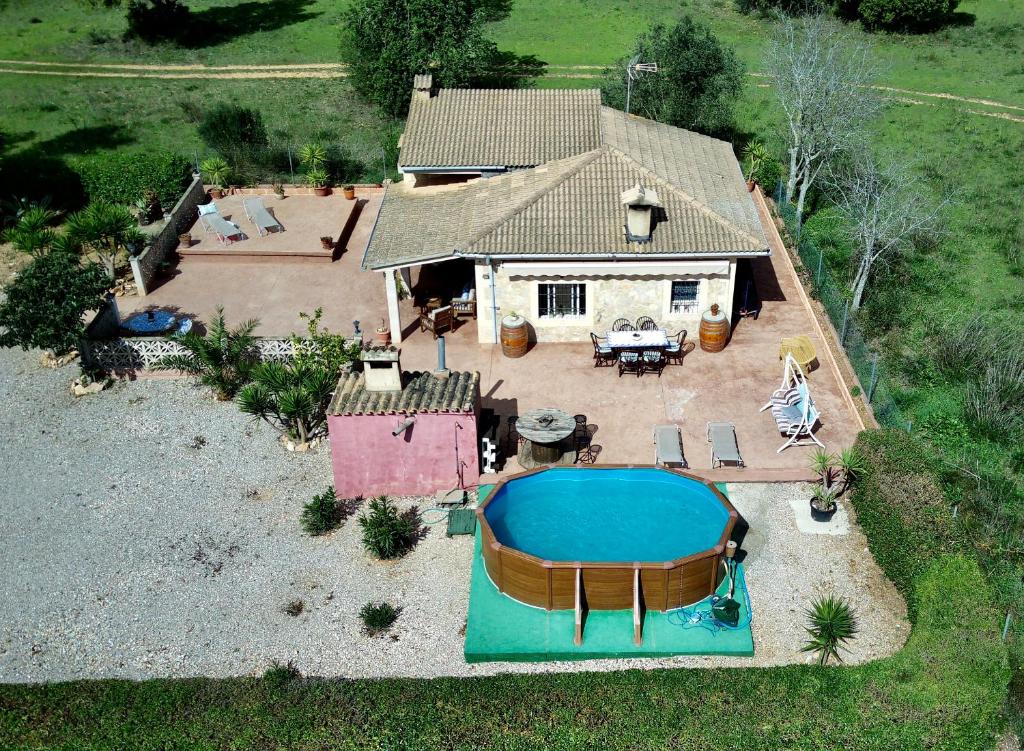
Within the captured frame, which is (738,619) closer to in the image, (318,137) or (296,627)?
(296,627)

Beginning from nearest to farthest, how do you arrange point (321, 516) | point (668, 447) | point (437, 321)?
point (321, 516) < point (668, 447) < point (437, 321)

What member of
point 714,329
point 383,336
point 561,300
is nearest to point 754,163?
point 714,329

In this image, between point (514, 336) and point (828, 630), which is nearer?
point (828, 630)

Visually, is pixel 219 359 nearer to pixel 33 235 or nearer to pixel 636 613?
pixel 33 235

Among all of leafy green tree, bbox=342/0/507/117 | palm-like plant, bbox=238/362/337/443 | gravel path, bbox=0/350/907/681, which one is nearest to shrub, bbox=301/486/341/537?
gravel path, bbox=0/350/907/681

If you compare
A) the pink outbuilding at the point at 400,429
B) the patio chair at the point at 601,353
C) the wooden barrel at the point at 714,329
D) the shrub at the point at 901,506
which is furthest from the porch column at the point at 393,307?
the shrub at the point at 901,506

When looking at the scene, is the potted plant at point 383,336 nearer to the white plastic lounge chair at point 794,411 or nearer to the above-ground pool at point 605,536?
the above-ground pool at point 605,536

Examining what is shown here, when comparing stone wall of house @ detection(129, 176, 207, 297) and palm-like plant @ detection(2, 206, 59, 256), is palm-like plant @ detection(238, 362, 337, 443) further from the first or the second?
palm-like plant @ detection(2, 206, 59, 256)
